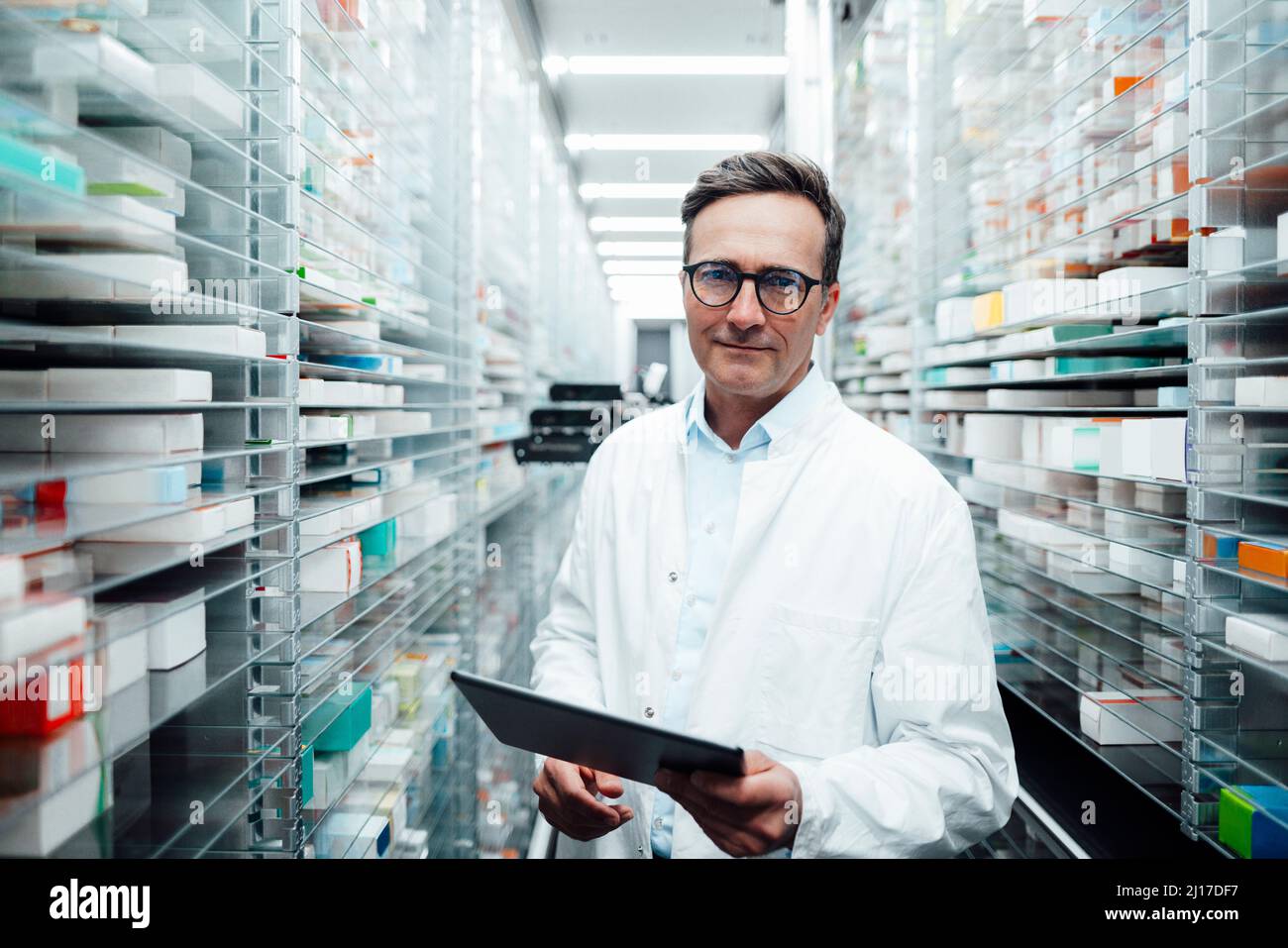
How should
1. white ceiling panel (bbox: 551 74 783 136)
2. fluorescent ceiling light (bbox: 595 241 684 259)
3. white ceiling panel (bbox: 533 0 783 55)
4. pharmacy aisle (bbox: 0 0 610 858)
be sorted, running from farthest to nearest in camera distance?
fluorescent ceiling light (bbox: 595 241 684 259) → white ceiling panel (bbox: 551 74 783 136) → white ceiling panel (bbox: 533 0 783 55) → pharmacy aisle (bbox: 0 0 610 858)

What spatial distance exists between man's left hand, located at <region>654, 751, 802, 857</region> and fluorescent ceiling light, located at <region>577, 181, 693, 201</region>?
4.30m

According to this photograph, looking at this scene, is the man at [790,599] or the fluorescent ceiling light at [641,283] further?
the fluorescent ceiling light at [641,283]

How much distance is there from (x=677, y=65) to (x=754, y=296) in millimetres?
2170

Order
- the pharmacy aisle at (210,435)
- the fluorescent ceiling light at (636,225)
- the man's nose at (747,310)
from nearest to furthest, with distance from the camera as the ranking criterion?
the pharmacy aisle at (210,435)
the man's nose at (747,310)
the fluorescent ceiling light at (636,225)

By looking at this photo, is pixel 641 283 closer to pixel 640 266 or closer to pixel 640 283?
pixel 640 283

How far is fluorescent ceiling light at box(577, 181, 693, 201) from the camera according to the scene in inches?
201

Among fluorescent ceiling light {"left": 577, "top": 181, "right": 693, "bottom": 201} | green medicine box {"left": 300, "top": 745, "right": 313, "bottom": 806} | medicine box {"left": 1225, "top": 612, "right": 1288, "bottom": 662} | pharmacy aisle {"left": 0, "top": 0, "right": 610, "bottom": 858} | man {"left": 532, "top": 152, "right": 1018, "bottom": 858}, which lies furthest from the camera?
fluorescent ceiling light {"left": 577, "top": 181, "right": 693, "bottom": 201}

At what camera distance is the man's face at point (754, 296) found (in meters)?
1.26

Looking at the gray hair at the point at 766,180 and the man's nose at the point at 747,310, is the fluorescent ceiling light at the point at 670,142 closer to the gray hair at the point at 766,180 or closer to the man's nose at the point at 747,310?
the gray hair at the point at 766,180

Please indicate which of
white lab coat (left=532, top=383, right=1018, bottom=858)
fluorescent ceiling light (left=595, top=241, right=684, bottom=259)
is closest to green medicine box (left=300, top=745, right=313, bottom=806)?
white lab coat (left=532, top=383, right=1018, bottom=858)

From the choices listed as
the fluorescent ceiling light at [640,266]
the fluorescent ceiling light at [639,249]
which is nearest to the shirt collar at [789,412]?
the fluorescent ceiling light at [639,249]

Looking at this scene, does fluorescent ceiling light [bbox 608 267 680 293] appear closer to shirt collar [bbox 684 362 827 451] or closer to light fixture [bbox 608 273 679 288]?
light fixture [bbox 608 273 679 288]

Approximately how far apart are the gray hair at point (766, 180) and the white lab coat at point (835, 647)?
313 millimetres
